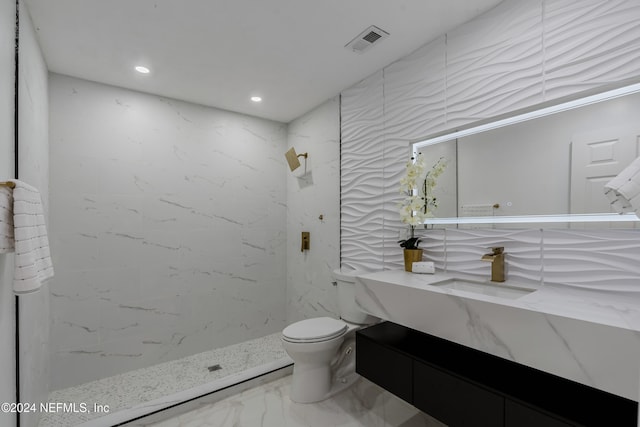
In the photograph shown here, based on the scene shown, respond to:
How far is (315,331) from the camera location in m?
2.09

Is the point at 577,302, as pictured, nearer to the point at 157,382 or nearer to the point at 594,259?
the point at 594,259

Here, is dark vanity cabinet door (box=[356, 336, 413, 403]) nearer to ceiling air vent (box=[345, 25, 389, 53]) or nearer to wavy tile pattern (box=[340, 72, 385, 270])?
wavy tile pattern (box=[340, 72, 385, 270])

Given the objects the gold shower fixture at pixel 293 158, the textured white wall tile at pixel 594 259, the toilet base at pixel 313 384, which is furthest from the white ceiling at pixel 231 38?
the toilet base at pixel 313 384

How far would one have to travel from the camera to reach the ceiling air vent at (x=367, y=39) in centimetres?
187

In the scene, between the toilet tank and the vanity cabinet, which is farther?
the toilet tank

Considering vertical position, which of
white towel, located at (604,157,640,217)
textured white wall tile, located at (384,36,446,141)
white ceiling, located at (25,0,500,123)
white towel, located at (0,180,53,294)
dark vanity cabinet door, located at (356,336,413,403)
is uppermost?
white ceiling, located at (25,0,500,123)

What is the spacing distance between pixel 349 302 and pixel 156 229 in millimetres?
1834

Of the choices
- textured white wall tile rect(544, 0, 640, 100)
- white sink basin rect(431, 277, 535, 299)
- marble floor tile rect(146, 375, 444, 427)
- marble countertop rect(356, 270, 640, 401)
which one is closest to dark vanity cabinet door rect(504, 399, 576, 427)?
marble countertop rect(356, 270, 640, 401)

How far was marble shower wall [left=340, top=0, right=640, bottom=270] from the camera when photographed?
4.40 ft

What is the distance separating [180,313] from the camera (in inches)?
111

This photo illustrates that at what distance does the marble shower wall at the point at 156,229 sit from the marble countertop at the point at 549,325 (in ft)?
6.55

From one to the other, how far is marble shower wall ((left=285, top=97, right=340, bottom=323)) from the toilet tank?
43 centimetres

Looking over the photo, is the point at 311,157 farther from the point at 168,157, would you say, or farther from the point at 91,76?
the point at 91,76

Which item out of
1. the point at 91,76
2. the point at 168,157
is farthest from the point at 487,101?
the point at 91,76
